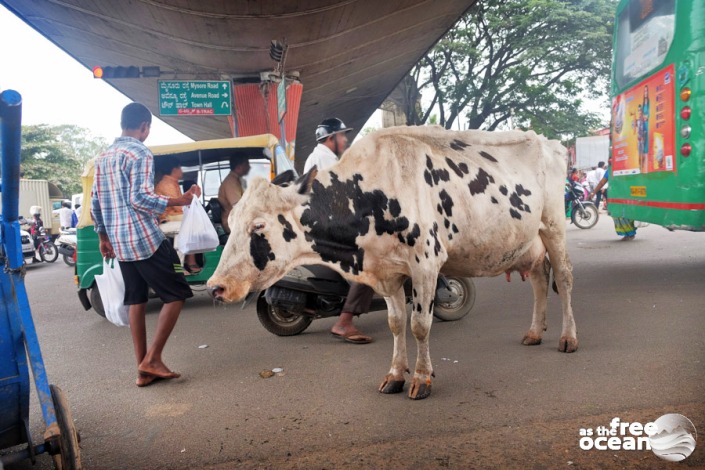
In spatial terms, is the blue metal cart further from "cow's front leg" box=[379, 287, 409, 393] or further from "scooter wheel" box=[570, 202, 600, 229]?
"scooter wheel" box=[570, 202, 600, 229]

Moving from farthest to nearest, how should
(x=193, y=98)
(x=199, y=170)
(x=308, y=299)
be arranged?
(x=193, y=98)
(x=199, y=170)
(x=308, y=299)

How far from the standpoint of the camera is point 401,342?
368cm

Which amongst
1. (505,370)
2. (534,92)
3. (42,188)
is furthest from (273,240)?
(42,188)

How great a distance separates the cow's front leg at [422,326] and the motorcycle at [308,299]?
53.4 inches

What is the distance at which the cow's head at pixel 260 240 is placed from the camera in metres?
3.11

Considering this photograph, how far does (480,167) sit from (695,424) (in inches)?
81.0

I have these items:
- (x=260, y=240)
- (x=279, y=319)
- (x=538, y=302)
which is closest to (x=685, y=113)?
(x=538, y=302)

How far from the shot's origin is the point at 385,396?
3.50 m

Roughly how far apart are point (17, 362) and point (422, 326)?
2206mm

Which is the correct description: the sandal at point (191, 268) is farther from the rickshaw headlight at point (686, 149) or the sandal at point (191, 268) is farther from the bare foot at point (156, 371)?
the rickshaw headlight at point (686, 149)

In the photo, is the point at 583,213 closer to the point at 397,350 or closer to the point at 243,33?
the point at 243,33

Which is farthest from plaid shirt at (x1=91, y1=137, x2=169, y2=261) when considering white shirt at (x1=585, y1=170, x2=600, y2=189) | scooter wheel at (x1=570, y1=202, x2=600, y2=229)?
white shirt at (x1=585, y1=170, x2=600, y2=189)

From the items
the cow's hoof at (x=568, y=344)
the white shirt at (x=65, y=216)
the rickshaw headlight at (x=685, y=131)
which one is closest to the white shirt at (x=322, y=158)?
the cow's hoof at (x=568, y=344)

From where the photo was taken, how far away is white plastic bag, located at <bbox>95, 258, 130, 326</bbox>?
165 inches
